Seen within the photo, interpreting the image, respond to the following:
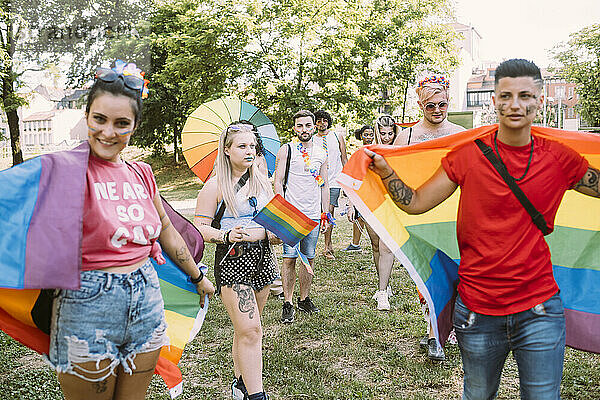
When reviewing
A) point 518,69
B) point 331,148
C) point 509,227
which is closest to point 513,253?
point 509,227

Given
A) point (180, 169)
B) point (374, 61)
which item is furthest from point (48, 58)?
point (374, 61)

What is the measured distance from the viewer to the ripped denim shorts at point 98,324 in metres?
2.29

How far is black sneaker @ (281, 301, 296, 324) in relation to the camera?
20.1 feet

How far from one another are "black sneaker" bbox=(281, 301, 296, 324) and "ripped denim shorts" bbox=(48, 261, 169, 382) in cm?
376

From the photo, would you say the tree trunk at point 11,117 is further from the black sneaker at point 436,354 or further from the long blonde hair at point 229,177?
the black sneaker at point 436,354

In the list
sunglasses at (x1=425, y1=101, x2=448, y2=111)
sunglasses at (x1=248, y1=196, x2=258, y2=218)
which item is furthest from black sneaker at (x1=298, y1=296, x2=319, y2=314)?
sunglasses at (x1=425, y1=101, x2=448, y2=111)

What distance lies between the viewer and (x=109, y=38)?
29531 millimetres

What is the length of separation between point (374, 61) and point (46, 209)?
2710 cm

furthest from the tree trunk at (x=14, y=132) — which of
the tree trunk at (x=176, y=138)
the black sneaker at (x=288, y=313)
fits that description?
the black sneaker at (x=288, y=313)

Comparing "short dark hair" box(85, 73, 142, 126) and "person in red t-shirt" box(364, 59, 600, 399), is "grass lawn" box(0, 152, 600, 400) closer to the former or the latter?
"person in red t-shirt" box(364, 59, 600, 399)

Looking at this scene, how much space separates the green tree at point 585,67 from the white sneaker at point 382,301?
129 feet

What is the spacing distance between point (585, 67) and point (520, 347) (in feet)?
153

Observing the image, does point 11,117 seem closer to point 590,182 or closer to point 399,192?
point 399,192

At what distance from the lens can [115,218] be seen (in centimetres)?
238
